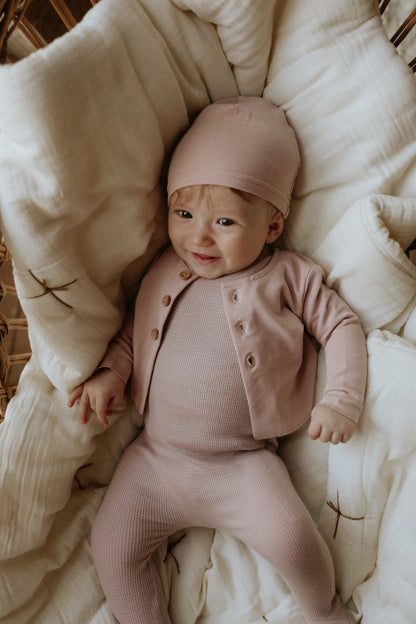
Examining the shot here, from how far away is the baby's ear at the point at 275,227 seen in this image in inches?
32.8

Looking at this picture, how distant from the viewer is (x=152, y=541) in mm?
824

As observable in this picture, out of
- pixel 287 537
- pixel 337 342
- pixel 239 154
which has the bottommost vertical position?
pixel 287 537

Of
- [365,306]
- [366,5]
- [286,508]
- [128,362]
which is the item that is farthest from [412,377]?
[366,5]

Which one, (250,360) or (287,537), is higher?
(250,360)

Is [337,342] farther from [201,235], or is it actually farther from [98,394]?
[98,394]

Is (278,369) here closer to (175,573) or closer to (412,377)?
(412,377)

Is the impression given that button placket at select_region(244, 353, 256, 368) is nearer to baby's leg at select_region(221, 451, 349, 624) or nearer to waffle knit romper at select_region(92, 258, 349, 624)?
waffle knit romper at select_region(92, 258, 349, 624)

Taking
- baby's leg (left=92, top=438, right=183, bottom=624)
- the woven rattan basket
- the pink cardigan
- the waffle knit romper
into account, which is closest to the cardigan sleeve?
the pink cardigan

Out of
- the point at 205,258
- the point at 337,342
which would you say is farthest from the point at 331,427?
→ the point at 205,258

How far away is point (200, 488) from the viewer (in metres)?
0.81

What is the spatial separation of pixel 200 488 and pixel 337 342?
0.95 ft

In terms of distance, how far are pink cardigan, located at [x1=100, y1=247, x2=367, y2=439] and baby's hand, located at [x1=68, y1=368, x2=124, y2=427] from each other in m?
0.02

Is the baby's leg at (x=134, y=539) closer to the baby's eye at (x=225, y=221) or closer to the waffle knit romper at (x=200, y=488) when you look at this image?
the waffle knit romper at (x=200, y=488)

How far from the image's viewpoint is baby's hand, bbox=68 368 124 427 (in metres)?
0.80
